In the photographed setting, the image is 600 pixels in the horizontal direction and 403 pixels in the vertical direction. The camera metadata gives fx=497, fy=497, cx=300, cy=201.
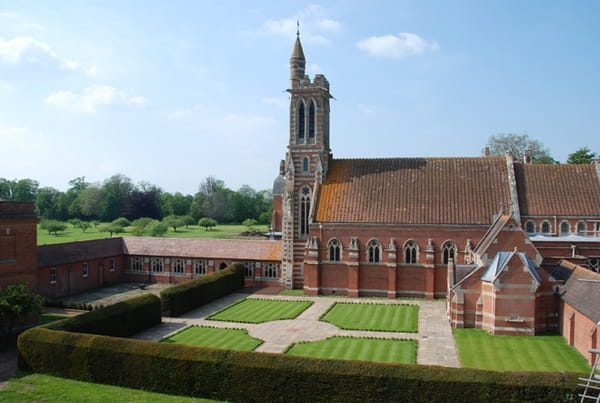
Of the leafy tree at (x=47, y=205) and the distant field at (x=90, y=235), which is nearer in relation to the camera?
the distant field at (x=90, y=235)

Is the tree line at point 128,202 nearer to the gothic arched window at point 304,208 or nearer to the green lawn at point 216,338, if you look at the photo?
the gothic arched window at point 304,208

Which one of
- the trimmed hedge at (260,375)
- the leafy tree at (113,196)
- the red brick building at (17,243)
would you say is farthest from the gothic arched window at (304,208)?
the leafy tree at (113,196)

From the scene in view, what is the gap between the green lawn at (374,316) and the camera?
3328 cm

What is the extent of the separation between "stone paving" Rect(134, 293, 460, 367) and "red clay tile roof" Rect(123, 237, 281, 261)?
1020cm

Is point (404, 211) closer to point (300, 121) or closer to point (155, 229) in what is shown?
point (300, 121)

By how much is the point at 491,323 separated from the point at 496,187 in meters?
15.4

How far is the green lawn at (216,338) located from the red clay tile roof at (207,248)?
1644 cm

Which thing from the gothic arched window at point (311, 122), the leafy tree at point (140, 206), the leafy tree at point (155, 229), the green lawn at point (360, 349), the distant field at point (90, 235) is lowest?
the green lawn at point (360, 349)

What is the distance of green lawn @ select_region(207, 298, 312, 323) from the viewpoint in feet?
117

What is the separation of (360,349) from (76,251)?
3126 centimetres

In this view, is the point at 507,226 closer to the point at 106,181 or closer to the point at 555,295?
the point at 555,295

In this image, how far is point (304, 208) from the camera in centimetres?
4750

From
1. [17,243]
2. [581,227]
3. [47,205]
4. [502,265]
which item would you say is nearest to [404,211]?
[502,265]

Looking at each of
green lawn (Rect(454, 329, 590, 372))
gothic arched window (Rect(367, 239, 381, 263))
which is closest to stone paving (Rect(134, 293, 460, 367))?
green lawn (Rect(454, 329, 590, 372))
